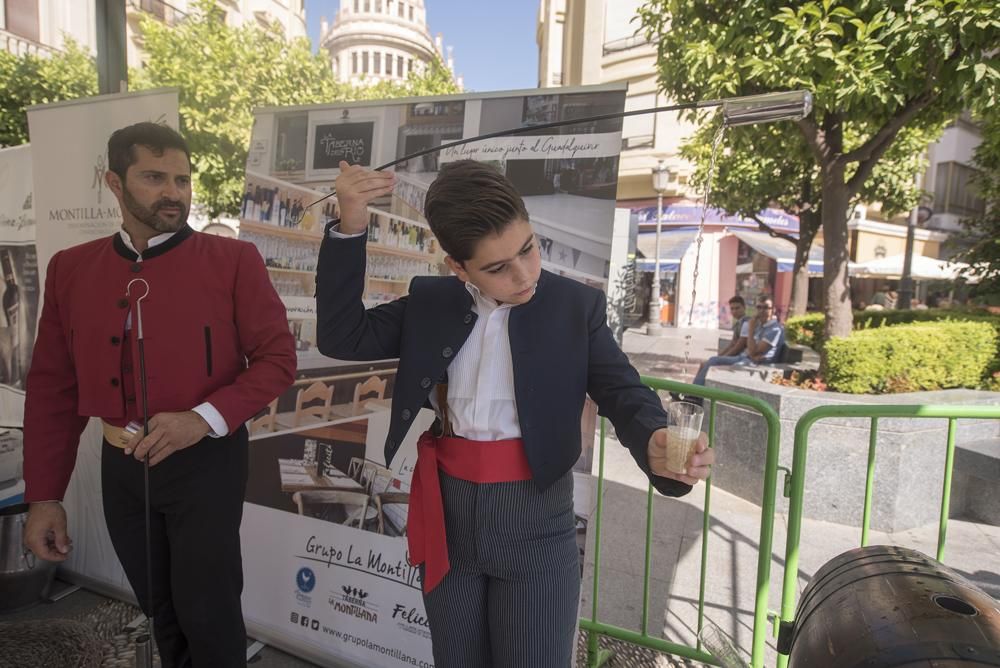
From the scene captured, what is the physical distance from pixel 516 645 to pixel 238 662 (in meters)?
1.11

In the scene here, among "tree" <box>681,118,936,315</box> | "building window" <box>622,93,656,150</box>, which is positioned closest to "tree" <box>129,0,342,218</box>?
"tree" <box>681,118,936,315</box>

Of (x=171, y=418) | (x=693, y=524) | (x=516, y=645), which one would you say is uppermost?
(x=171, y=418)

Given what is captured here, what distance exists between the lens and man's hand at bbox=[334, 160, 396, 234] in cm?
131

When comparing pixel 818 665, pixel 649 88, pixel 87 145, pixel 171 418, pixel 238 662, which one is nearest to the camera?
pixel 818 665

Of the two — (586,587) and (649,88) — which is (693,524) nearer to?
(586,587)

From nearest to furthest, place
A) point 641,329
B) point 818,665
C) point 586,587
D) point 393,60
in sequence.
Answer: point 818,665 → point 586,587 → point 393,60 → point 641,329

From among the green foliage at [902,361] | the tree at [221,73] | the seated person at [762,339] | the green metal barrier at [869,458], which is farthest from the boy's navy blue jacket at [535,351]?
the seated person at [762,339]

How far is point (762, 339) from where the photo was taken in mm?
7035

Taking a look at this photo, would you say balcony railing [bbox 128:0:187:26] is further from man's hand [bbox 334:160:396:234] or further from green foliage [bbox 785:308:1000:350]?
green foliage [bbox 785:308:1000:350]

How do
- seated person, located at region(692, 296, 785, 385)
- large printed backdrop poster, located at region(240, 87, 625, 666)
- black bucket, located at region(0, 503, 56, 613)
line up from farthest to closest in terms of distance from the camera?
seated person, located at region(692, 296, 785, 385), black bucket, located at region(0, 503, 56, 613), large printed backdrop poster, located at region(240, 87, 625, 666)

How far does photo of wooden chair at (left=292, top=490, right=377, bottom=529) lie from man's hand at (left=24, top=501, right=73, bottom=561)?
0.82 meters

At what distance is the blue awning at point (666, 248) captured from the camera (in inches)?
739

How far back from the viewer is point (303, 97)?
5.81 meters

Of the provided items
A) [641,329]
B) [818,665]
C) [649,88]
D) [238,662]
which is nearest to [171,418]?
[238,662]
